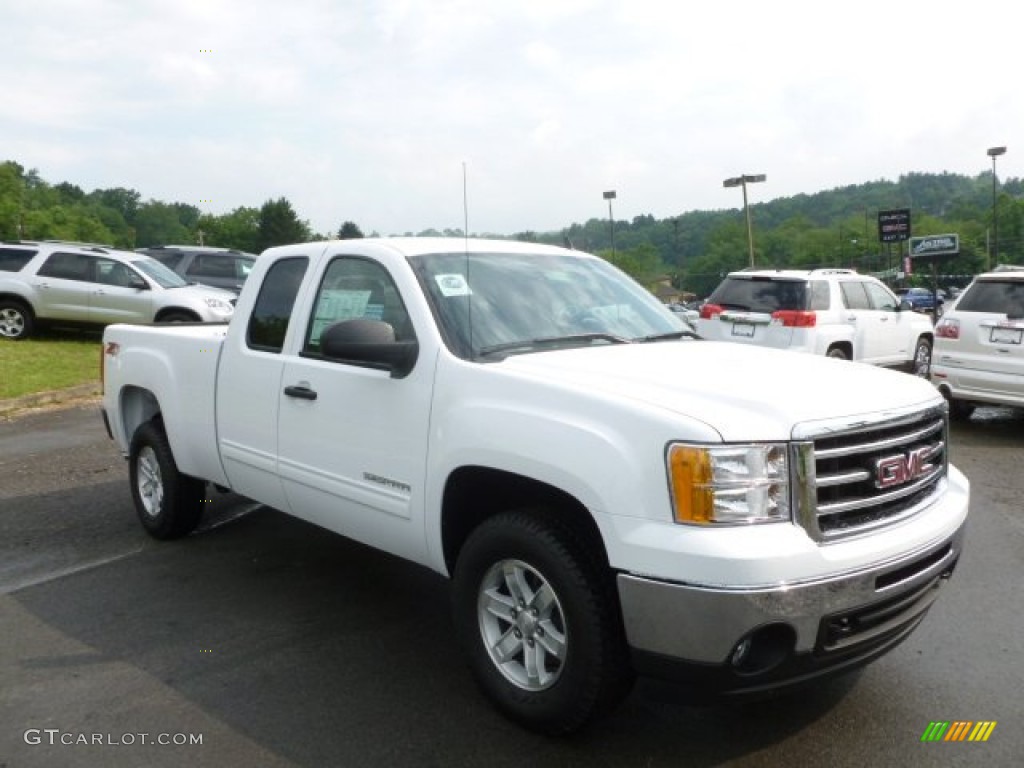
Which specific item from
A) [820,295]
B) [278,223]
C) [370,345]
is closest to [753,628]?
[370,345]

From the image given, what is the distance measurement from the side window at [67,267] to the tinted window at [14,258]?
0.40 m

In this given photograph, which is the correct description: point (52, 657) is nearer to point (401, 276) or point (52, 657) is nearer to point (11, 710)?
point (11, 710)

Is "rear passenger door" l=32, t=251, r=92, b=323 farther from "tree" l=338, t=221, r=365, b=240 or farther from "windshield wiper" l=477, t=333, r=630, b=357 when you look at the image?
"windshield wiper" l=477, t=333, r=630, b=357

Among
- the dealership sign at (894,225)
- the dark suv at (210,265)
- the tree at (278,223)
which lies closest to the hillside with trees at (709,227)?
the tree at (278,223)

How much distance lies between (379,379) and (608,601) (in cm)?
147

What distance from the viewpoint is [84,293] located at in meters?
15.1

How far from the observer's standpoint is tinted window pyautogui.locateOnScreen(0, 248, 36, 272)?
49.8ft

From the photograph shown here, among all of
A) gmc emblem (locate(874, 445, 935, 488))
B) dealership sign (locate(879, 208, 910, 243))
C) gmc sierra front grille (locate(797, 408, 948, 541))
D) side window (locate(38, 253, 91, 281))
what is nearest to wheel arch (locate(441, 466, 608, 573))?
gmc sierra front grille (locate(797, 408, 948, 541))

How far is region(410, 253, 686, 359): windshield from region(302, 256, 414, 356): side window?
0.58 ft

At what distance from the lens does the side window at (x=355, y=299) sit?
3.98 meters

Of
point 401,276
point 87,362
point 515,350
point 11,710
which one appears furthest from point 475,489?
point 87,362

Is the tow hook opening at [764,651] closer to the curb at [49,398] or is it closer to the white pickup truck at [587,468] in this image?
the white pickup truck at [587,468]

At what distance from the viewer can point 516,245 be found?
181 inches

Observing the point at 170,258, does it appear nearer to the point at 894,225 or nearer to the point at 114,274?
the point at 114,274
